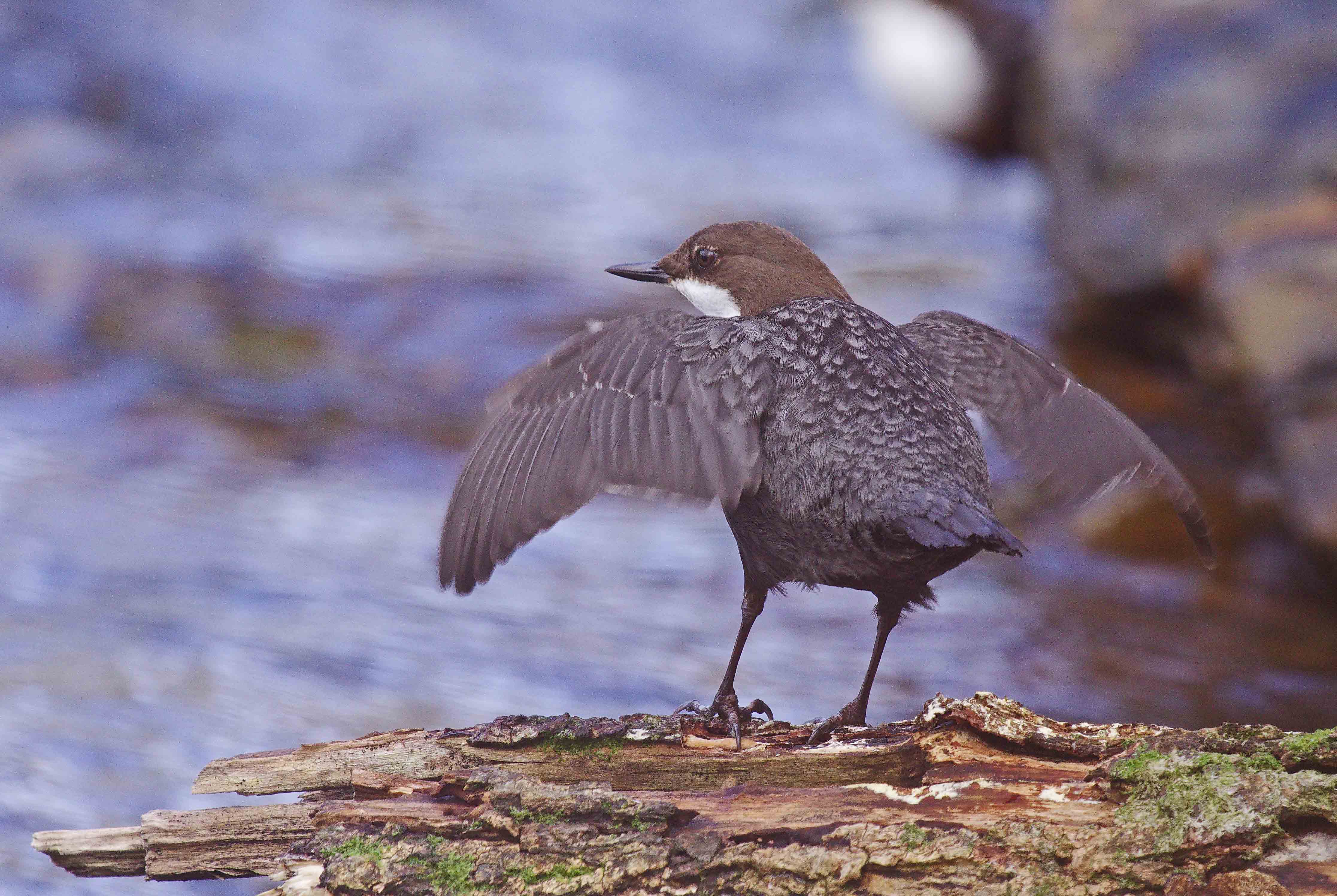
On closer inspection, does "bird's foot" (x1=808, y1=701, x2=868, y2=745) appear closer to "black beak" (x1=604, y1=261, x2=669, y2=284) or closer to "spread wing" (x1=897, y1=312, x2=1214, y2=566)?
"spread wing" (x1=897, y1=312, x2=1214, y2=566)

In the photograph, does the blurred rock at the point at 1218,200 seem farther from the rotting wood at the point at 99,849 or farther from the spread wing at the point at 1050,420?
the rotting wood at the point at 99,849

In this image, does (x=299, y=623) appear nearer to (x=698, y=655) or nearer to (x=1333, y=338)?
(x=698, y=655)

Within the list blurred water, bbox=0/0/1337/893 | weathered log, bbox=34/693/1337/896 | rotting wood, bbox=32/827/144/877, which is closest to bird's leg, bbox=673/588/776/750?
weathered log, bbox=34/693/1337/896

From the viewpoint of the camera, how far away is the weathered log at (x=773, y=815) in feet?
7.91

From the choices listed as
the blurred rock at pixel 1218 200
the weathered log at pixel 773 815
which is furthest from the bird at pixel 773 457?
the blurred rock at pixel 1218 200

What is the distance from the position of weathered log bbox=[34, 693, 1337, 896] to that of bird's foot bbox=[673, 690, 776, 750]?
3.3 inches

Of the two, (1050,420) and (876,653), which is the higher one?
(1050,420)

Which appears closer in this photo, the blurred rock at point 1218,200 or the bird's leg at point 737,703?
the bird's leg at point 737,703

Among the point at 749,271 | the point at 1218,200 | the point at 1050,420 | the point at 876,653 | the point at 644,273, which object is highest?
the point at 1218,200

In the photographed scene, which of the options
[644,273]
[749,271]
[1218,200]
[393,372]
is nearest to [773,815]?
[749,271]

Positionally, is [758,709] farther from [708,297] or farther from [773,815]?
[708,297]

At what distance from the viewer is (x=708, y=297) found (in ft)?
14.1

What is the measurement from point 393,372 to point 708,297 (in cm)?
494

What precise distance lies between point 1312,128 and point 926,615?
3.60 m
